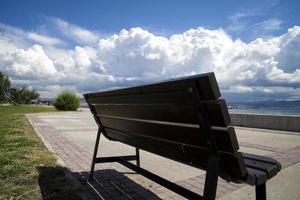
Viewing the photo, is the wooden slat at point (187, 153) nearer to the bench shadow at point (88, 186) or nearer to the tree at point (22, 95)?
the bench shadow at point (88, 186)

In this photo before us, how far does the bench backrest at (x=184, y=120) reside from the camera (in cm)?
184

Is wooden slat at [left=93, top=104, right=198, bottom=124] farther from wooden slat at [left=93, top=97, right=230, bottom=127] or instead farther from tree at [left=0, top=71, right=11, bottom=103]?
tree at [left=0, top=71, right=11, bottom=103]

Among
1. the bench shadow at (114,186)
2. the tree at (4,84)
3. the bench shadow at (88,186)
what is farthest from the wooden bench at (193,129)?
the tree at (4,84)

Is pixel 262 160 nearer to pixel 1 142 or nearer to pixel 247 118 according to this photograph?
pixel 1 142

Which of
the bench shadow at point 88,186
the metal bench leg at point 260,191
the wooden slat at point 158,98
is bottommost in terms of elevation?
the bench shadow at point 88,186

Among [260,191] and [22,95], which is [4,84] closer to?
[22,95]

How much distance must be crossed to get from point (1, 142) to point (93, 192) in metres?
4.91

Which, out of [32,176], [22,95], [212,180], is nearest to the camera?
[212,180]

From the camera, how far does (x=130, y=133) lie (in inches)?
135

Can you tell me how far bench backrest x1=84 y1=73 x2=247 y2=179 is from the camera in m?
1.84

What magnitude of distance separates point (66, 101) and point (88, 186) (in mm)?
29090

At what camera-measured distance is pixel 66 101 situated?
105 feet

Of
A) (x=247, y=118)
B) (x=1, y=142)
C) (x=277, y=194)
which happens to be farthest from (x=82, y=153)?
(x=247, y=118)

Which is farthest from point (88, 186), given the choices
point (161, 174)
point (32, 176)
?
point (161, 174)
